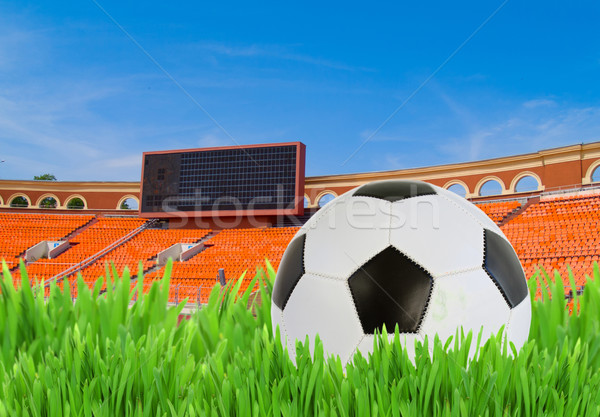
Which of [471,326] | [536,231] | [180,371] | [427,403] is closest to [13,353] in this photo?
[180,371]

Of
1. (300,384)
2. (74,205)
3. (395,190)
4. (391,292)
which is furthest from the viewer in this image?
(74,205)

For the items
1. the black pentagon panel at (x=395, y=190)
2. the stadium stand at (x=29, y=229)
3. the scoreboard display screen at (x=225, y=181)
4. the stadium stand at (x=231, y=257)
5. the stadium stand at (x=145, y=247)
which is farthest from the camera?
the stadium stand at (x=29, y=229)

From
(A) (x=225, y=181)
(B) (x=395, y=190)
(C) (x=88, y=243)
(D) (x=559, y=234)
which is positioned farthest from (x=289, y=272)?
(C) (x=88, y=243)

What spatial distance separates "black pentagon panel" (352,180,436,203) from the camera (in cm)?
214

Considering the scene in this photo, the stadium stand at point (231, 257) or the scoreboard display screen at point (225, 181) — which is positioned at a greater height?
the scoreboard display screen at point (225, 181)

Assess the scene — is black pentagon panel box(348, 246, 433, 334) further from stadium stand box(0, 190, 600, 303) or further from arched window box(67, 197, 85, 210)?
arched window box(67, 197, 85, 210)

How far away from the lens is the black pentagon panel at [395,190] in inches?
84.1

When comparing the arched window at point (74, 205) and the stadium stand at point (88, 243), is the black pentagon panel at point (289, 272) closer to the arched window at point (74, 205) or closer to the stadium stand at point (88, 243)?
the stadium stand at point (88, 243)

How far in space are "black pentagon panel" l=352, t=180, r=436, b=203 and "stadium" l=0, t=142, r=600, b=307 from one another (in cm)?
1238

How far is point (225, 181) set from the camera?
20.5 meters

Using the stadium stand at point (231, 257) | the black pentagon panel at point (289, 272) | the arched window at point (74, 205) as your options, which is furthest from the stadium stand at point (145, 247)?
the black pentagon panel at point (289, 272)

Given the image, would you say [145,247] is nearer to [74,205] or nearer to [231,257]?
[231,257]

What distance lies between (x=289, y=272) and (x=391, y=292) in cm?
58

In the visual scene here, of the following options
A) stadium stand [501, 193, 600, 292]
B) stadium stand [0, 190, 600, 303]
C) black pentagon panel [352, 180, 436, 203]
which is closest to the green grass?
black pentagon panel [352, 180, 436, 203]
